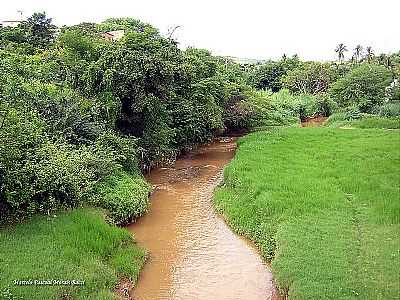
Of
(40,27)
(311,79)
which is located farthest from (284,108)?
(40,27)

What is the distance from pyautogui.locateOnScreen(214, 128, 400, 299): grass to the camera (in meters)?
5.18

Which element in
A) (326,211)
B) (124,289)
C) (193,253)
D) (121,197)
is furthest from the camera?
(121,197)

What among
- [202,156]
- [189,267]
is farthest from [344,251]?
[202,156]

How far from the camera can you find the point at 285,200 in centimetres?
1074

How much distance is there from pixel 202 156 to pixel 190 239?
860cm

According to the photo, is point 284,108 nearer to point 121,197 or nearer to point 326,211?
point 121,197

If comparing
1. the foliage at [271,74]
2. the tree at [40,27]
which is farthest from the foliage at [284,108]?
the tree at [40,27]

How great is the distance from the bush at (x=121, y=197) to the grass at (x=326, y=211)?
203 cm

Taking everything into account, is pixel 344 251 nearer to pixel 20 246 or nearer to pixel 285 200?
pixel 285 200

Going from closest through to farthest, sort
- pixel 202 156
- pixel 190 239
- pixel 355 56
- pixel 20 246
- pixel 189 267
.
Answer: pixel 20 246 < pixel 189 267 < pixel 190 239 < pixel 202 156 < pixel 355 56

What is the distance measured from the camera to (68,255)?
826 cm

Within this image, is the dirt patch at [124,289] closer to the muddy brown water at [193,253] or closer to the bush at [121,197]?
the muddy brown water at [193,253]

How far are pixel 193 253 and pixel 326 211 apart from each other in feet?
8.94

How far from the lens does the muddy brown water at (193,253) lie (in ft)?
26.8
